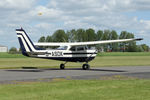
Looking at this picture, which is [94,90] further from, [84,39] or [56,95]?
[84,39]

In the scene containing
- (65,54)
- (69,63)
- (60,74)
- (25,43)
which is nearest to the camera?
(60,74)

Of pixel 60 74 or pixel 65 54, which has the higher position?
pixel 65 54

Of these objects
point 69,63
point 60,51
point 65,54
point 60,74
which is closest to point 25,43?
point 60,51

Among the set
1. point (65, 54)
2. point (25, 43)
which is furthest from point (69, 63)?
point (25, 43)

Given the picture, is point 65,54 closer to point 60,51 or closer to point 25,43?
point 60,51

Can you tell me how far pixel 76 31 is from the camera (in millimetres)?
141625

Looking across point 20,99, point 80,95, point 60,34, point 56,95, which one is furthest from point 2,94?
point 60,34

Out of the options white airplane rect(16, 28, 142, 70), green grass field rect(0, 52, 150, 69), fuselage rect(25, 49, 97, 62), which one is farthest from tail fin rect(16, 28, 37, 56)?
green grass field rect(0, 52, 150, 69)

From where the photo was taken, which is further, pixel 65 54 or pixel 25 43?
pixel 65 54

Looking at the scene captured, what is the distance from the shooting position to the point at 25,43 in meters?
23.7

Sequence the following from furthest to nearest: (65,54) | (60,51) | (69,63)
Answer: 1. (69,63)
2. (65,54)
3. (60,51)

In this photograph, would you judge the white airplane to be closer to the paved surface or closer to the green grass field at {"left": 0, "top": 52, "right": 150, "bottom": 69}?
the green grass field at {"left": 0, "top": 52, "right": 150, "bottom": 69}

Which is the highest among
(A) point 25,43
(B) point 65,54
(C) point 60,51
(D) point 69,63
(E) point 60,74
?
(A) point 25,43

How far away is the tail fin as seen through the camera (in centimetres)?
2350
